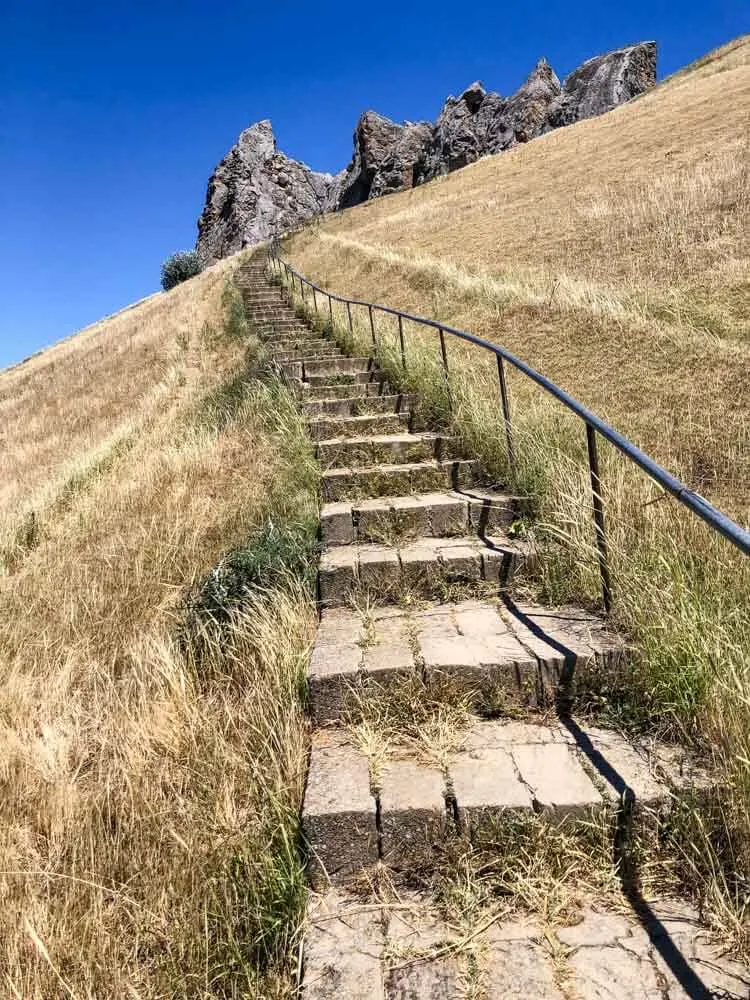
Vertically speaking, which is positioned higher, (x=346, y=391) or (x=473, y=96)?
(x=473, y=96)

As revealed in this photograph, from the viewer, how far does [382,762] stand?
8.52 ft

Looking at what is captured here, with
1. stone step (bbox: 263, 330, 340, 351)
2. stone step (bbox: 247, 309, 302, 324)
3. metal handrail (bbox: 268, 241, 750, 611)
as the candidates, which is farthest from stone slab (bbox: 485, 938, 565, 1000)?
stone step (bbox: 247, 309, 302, 324)

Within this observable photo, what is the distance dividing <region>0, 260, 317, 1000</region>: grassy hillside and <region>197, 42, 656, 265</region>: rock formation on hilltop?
40.6m

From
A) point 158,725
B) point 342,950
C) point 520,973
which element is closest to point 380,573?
point 158,725

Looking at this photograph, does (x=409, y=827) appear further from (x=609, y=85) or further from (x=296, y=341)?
(x=609, y=85)

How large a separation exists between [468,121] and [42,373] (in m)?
38.7

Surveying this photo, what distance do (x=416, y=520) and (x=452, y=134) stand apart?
4969 centimetres

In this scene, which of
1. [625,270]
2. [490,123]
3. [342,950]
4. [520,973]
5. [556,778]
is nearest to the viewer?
[520,973]

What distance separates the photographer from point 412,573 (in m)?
3.92

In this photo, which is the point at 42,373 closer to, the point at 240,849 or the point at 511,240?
the point at 511,240

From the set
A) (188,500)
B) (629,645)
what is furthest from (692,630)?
(188,500)

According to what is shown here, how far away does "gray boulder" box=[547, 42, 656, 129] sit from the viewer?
145 feet

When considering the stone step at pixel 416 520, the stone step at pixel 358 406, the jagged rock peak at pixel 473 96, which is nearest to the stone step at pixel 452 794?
the stone step at pixel 416 520

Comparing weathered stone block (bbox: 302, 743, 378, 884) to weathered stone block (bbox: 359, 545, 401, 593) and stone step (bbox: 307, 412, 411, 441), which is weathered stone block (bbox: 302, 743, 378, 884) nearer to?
weathered stone block (bbox: 359, 545, 401, 593)
